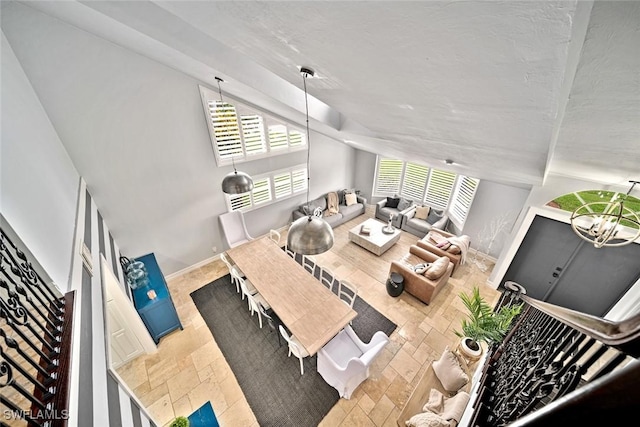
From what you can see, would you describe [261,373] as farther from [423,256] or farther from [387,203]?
[387,203]

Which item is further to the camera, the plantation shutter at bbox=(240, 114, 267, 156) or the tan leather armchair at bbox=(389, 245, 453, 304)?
the plantation shutter at bbox=(240, 114, 267, 156)

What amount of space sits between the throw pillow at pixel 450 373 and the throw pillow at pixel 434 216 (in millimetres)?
4460

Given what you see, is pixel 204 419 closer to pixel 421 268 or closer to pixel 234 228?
pixel 234 228

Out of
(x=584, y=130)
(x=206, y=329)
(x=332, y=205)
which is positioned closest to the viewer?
(x=584, y=130)

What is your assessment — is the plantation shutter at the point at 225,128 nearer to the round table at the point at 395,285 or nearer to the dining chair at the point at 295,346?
the dining chair at the point at 295,346

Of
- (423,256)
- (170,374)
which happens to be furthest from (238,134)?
(423,256)

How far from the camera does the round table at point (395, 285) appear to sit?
455 centimetres

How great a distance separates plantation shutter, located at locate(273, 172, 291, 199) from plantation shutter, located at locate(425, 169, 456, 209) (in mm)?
4316

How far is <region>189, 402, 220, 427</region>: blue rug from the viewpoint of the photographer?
2.49m

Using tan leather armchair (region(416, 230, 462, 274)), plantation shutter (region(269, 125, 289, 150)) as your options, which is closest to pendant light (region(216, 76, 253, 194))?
plantation shutter (region(269, 125, 289, 150))

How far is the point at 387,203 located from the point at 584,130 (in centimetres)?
600

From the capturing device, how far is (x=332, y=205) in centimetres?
736

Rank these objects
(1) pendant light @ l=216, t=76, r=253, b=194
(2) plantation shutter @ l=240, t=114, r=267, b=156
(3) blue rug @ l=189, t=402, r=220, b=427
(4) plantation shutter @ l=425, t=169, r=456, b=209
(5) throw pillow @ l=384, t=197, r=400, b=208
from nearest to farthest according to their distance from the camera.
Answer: (3) blue rug @ l=189, t=402, r=220, b=427 → (1) pendant light @ l=216, t=76, r=253, b=194 → (2) plantation shutter @ l=240, t=114, r=267, b=156 → (4) plantation shutter @ l=425, t=169, r=456, b=209 → (5) throw pillow @ l=384, t=197, r=400, b=208

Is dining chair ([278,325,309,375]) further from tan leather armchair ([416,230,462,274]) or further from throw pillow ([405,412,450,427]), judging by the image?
tan leather armchair ([416,230,462,274])
